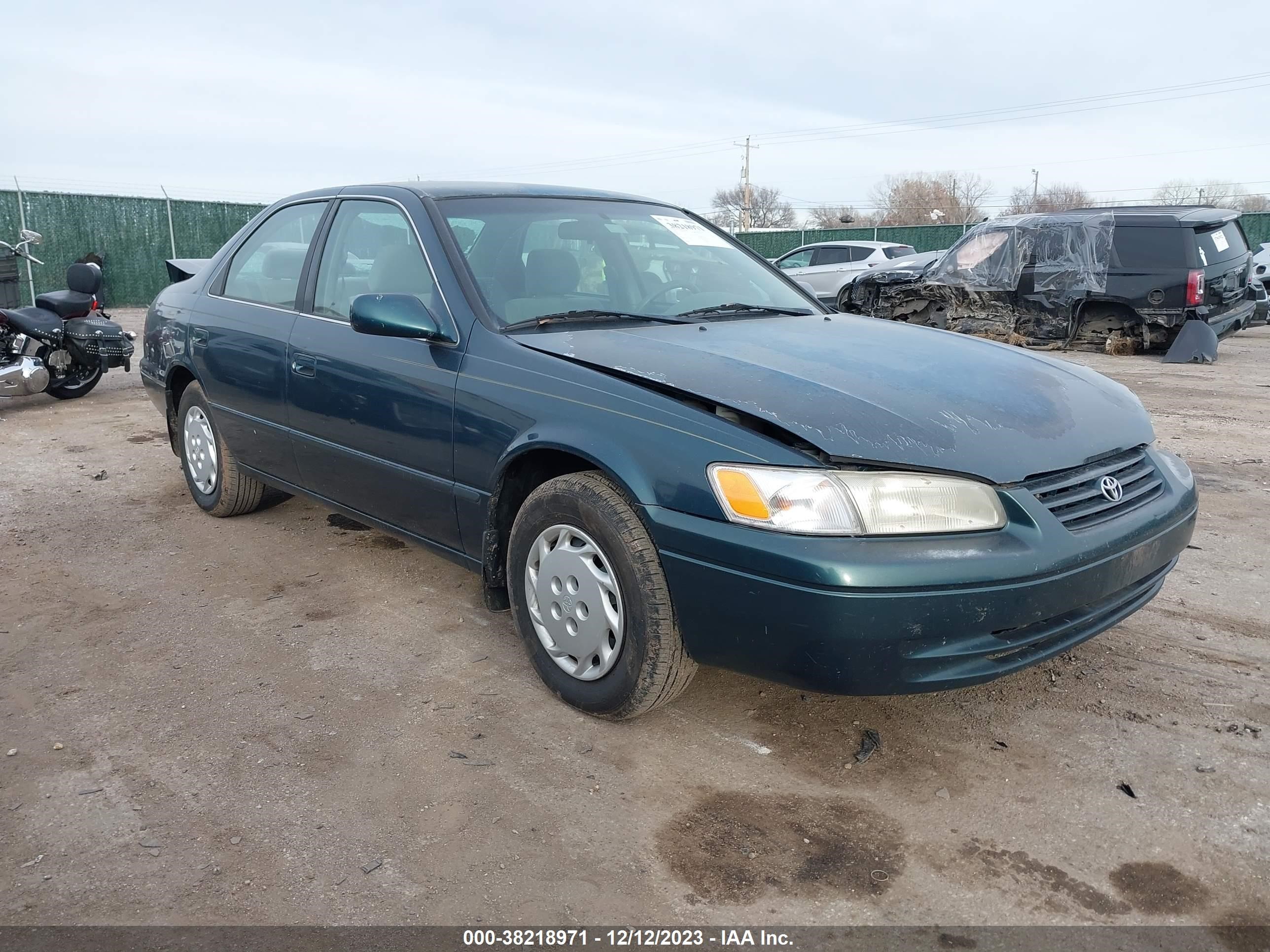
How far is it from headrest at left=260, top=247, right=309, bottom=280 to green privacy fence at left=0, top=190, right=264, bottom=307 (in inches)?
612

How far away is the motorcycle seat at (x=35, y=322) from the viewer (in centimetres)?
786

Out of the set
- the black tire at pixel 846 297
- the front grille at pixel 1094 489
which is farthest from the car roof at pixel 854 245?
the front grille at pixel 1094 489

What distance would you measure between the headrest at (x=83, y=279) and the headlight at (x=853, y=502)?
8011mm

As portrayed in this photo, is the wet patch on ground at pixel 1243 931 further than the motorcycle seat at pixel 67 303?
No

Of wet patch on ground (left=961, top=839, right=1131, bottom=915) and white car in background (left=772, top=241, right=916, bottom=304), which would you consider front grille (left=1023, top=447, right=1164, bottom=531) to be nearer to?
wet patch on ground (left=961, top=839, right=1131, bottom=915)

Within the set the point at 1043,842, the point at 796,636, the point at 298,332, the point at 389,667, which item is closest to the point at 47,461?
the point at 298,332

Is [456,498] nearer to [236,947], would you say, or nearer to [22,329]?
[236,947]

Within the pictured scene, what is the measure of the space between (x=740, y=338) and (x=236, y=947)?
214cm

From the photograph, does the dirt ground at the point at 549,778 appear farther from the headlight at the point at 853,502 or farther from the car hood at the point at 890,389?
the car hood at the point at 890,389

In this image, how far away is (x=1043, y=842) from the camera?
231 cm

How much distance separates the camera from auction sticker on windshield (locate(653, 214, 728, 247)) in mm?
4016

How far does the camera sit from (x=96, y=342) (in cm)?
832

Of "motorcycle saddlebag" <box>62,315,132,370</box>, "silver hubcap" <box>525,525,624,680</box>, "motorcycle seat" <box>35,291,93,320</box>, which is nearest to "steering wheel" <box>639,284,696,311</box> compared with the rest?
"silver hubcap" <box>525,525,624,680</box>

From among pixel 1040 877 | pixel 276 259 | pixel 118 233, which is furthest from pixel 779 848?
pixel 118 233
